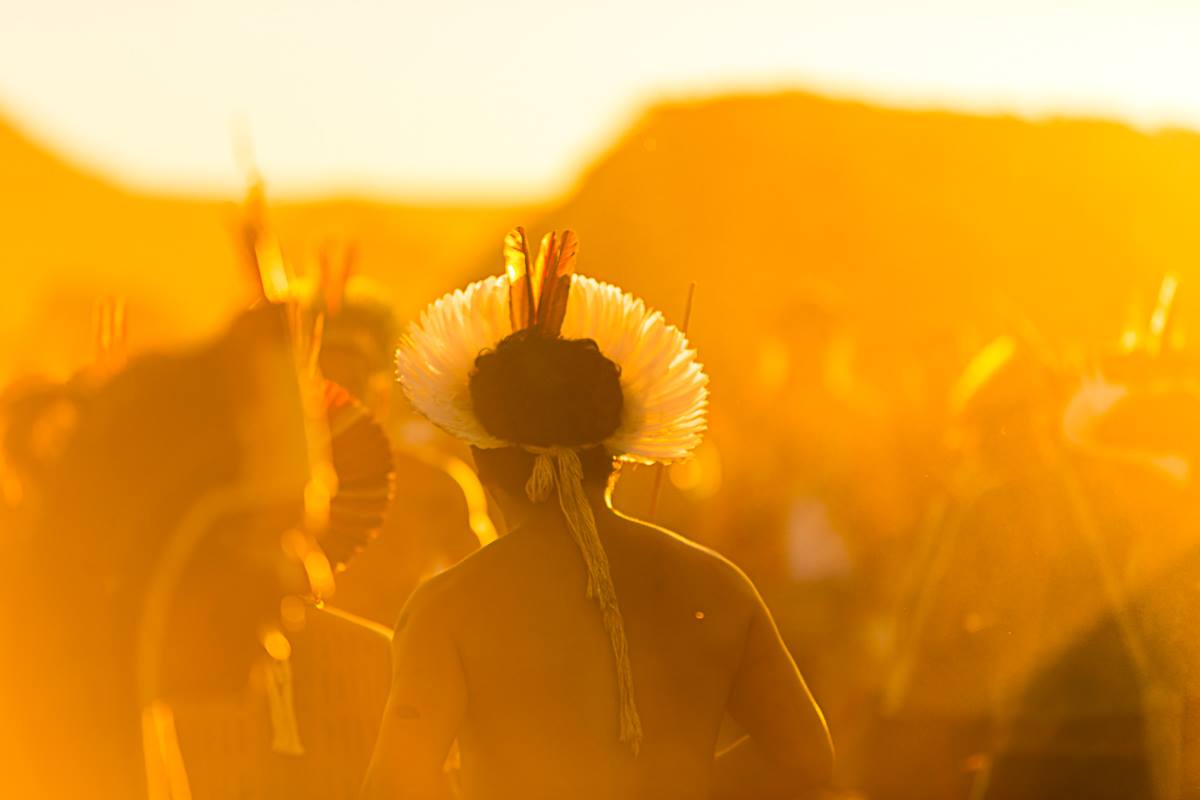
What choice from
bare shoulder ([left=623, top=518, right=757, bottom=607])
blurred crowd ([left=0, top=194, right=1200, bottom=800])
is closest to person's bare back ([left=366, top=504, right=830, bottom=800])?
bare shoulder ([left=623, top=518, right=757, bottom=607])

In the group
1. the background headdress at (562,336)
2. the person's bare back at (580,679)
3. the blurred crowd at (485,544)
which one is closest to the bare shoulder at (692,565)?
the person's bare back at (580,679)

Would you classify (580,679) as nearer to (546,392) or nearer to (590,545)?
(590,545)

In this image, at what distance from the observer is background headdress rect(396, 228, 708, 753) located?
263 centimetres

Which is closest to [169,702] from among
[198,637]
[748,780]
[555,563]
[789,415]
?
[198,637]

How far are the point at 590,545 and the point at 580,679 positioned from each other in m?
0.20

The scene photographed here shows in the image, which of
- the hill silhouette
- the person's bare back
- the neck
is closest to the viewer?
the person's bare back

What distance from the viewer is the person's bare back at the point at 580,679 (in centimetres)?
248

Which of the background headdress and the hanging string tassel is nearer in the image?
the hanging string tassel

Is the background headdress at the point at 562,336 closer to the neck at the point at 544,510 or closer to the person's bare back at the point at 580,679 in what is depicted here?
the neck at the point at 544,510

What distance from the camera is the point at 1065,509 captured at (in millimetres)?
4922

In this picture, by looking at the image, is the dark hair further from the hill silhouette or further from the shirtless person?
the hill silhouette

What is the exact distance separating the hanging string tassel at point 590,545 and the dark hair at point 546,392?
0.03m

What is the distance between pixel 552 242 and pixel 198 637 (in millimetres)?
868

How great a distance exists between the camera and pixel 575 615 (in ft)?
8.27
